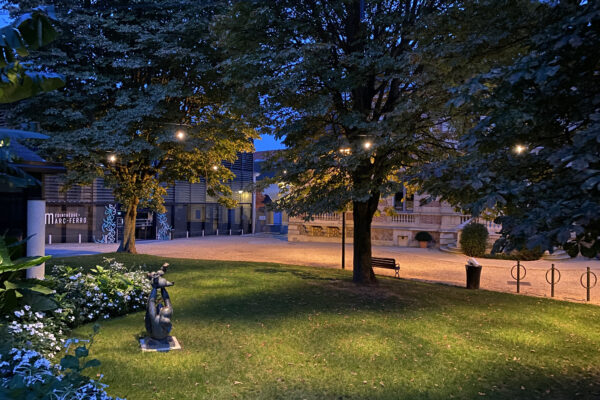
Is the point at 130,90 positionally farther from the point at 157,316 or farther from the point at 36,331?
the point at 36,331

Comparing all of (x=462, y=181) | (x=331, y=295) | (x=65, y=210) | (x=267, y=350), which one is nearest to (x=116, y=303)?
(x=267, y=350)

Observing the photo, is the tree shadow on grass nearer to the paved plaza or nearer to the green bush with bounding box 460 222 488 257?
the paved plaza

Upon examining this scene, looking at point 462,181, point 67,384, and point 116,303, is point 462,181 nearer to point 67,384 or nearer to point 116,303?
point 67,384

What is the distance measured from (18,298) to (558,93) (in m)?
8.44

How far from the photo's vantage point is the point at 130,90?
16.3 meters

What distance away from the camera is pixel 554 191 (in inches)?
180

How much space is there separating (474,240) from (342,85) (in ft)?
57.7

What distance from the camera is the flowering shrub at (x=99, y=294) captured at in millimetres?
7969

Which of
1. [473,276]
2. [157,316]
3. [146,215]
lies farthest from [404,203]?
[157,316]

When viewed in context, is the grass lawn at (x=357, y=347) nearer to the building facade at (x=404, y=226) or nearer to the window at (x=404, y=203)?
the building facade at (x=404, y=226)

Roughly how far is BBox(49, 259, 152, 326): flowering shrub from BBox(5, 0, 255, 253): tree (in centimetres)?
611

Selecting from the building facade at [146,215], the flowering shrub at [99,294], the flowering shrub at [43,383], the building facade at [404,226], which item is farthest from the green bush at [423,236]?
the flowering shrub at [43,383]

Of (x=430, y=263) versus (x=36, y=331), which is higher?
(x=36, y=331)

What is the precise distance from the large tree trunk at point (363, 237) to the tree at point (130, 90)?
15.8ft
